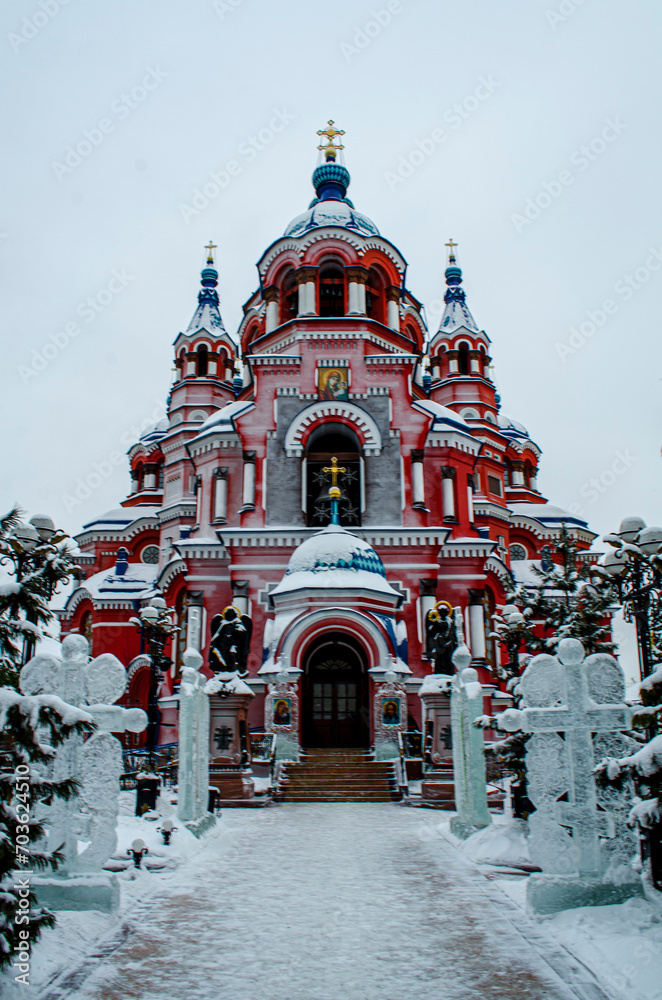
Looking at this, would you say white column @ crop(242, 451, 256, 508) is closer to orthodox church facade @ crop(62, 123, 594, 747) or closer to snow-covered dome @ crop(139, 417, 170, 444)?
orthodox church facade @ crop(62, 123, 594, 747)

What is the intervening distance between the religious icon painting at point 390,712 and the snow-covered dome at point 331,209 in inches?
559

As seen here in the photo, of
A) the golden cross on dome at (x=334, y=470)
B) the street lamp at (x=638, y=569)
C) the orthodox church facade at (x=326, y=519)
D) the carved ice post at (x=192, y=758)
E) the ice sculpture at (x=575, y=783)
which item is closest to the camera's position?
the ice sculpture at (x=575, y=783)

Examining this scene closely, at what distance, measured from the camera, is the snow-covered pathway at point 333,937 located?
4613 millimetres

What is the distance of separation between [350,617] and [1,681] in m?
12.6

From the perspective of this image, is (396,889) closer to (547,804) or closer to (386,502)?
(547,804)

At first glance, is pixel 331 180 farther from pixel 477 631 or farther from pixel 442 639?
pixel 442 639

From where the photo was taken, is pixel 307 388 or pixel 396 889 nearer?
pixel 396 889

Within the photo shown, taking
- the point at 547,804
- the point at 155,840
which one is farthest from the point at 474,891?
the point at 155,840

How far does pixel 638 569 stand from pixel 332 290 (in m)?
17.8

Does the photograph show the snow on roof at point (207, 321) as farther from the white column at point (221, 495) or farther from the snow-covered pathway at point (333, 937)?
the snow-covered pathway at point (333, 937)

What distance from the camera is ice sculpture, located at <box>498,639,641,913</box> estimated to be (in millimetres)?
5738

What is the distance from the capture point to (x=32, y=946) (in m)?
4.76

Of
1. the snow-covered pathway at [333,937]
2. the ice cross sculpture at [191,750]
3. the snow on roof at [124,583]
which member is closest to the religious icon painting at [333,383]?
the snow on roof at [124,583]

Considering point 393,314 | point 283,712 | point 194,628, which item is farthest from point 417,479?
point 283,712
